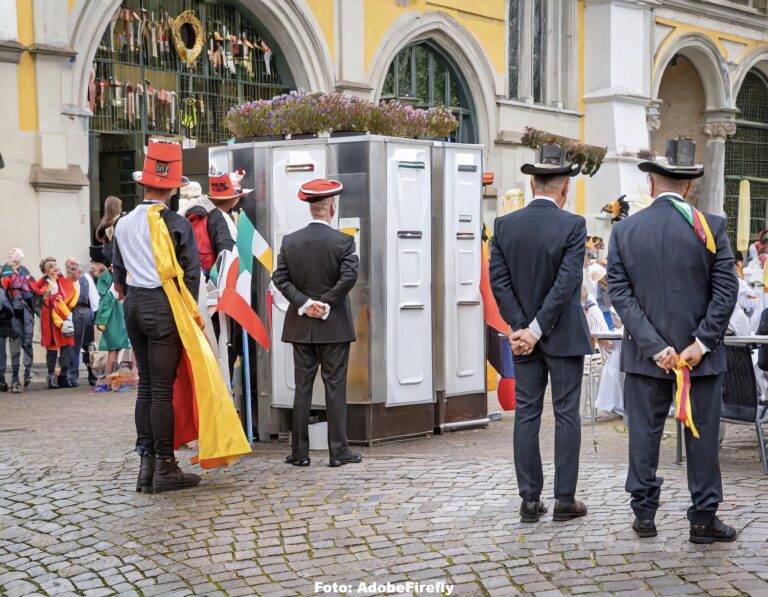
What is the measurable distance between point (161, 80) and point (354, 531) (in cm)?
1368

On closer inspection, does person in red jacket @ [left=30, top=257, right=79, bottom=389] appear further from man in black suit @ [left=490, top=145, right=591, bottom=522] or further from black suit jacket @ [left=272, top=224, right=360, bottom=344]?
man in black suit @ [left=490, top=145, right=591, bottom=522]

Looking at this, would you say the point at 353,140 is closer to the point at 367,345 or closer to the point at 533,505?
the point at 367,345

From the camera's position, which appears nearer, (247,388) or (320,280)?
(320,280)

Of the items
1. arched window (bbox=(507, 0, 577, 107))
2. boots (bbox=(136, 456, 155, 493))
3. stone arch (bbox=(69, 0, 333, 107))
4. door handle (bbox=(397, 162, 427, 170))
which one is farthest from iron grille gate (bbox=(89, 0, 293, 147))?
boots (bbox=(136, 456, 155, 493))

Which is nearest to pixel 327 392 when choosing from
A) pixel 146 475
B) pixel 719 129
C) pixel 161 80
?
pixel 146 475

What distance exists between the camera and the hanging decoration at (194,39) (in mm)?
18578

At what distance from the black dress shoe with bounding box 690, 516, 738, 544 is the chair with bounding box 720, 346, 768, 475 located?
208 cm

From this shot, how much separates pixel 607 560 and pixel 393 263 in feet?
12.6

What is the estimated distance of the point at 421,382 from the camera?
354 inches

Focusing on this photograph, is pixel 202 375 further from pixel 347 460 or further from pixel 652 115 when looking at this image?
pixel 652 115

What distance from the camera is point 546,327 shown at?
6.04m

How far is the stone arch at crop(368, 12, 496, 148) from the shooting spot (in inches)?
840

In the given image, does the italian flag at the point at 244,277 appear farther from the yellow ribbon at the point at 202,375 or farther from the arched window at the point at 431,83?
the arched window at the point at 431,83

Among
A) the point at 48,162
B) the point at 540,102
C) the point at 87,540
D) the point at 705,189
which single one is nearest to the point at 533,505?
the point at 87,540
